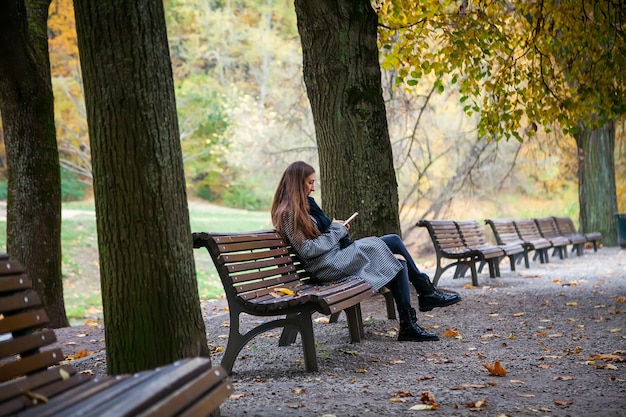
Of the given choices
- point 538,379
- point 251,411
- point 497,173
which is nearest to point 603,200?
point 497,173

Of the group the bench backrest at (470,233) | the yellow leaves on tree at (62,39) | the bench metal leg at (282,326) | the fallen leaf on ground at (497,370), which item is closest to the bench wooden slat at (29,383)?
the bench metal leg at (282,326)

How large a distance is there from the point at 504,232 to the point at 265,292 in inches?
391

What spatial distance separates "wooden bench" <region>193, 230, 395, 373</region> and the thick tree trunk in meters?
1.21

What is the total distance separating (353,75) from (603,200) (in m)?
13.9

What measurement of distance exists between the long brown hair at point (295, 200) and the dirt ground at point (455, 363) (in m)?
0.96

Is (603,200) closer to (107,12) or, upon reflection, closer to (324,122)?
(324,122)

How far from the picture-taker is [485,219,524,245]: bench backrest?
1407cm

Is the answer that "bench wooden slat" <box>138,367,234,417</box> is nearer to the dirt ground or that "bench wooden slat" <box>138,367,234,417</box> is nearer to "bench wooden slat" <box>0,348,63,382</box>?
"bench wooden slat" <box>0,348,63,382</box>

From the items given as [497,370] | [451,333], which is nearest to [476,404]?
[497,370]

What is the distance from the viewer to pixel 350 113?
8047mm

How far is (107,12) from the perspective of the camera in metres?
3.68

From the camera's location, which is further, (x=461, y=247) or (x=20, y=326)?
(x=461, y=247)

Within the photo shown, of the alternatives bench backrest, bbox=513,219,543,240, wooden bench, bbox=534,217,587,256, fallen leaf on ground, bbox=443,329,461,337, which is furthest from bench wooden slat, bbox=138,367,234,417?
wooden bench, bbox=534,217,587,256

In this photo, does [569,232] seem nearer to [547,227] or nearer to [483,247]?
[547,227]
